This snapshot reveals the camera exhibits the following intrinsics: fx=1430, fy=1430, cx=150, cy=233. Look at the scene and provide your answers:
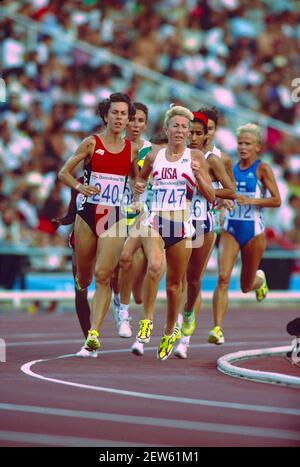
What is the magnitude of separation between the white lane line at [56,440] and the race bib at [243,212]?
26.4 feet

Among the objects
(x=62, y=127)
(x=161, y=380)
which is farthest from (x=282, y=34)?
(x=161, y=380)

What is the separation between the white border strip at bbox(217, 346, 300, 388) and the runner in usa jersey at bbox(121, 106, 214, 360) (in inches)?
32.4

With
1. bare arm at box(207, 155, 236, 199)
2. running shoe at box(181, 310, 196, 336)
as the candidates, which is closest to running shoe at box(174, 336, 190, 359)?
running shoe at box(181, 310, 196, 336)

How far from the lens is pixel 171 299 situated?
592 inches

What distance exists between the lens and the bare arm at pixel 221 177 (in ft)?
51.8

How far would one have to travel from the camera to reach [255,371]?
531 inches

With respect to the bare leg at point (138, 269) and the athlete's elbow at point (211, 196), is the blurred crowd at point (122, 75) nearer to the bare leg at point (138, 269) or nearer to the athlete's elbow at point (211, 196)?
the bare leg at point (138, 269)

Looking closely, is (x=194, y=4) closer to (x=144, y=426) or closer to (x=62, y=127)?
(x=62, y=127)

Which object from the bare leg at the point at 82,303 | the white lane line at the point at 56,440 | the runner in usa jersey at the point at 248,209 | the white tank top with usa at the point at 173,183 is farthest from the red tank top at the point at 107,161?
the white lane line at the point at 56,440

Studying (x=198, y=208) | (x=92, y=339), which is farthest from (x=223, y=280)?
(x=92, y=339)

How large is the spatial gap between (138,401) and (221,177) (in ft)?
15.3

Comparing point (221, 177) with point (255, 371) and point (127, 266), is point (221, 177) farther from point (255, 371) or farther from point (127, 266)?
point (255, 371)

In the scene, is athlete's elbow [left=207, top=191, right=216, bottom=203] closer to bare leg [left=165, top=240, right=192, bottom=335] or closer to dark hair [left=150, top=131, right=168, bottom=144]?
bare leg [left=165, top=240, right=192, bottom=335]
